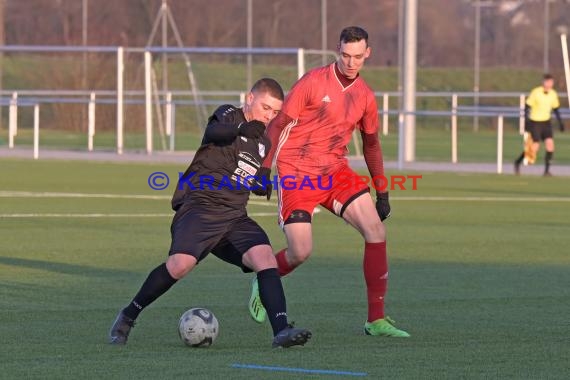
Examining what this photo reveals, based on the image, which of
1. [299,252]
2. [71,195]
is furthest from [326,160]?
[71,195]

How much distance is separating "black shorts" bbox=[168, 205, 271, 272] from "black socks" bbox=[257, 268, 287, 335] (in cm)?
23

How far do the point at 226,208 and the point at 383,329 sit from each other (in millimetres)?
1269

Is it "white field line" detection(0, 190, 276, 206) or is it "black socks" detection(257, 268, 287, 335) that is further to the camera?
"white field line" detection(0, 190, 276, 206)

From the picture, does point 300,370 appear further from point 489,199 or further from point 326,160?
point 489,199

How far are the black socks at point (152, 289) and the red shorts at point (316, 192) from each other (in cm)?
128

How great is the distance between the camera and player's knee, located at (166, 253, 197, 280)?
909cm

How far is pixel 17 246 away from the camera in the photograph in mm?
15172

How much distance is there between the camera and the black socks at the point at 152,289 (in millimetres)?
9102

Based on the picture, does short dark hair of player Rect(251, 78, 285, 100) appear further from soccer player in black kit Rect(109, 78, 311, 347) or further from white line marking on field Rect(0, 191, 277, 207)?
white line marking on field Rect(0, 191, 277, 207)

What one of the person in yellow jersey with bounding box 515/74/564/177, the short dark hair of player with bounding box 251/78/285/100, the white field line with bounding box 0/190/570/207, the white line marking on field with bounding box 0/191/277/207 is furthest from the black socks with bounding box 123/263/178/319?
the person in yellow jersey with bounding box 515/74/564/177

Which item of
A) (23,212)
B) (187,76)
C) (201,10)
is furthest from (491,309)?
(201,10)

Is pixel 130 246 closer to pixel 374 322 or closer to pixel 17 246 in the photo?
pixel 17 246

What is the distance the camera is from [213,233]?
9.20 metres

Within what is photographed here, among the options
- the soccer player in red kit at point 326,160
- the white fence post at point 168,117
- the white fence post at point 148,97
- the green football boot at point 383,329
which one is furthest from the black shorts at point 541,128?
the green football boot at point 383,329
